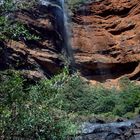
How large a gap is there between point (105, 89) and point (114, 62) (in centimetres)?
449

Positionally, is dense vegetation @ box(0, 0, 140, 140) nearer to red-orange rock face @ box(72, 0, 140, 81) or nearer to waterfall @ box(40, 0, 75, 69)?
waterfall @ box(40, 0, 75, 69)

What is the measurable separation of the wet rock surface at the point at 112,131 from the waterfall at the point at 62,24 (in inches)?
504

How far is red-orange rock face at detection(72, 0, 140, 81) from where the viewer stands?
3300cm

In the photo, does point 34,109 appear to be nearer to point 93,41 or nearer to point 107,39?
point 93,41

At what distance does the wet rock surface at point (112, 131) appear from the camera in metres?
18.0

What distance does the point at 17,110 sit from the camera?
665 centimetres

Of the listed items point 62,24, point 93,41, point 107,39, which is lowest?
point 93,41

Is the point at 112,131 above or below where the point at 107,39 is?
below

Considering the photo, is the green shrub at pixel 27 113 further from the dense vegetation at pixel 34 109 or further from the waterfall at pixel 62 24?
the waterfall at pixel 62 24

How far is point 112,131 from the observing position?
62.0 feet

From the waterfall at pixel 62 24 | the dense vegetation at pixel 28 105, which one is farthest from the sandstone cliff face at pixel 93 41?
the dense vegetation at pixel 28 105

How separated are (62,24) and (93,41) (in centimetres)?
295

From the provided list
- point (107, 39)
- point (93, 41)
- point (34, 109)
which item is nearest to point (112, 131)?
point (34, 109)

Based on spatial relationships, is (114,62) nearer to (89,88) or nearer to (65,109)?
(89,88)
